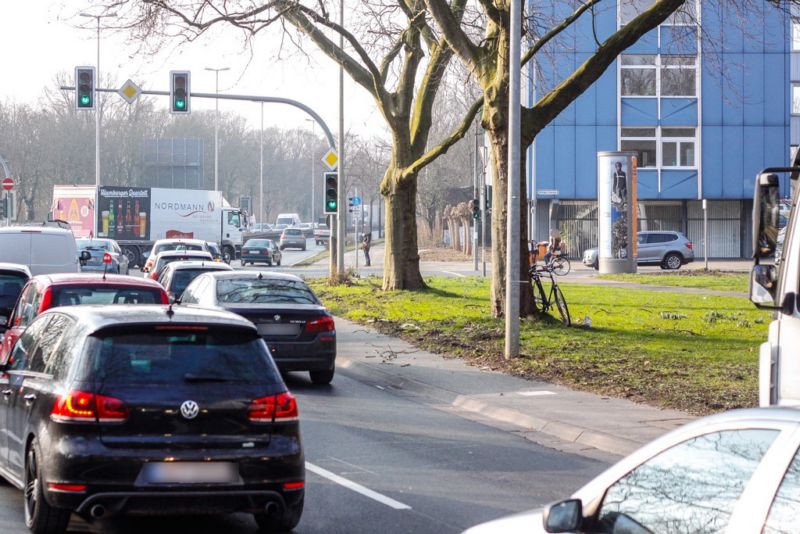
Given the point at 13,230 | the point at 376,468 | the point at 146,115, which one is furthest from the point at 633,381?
the point at 146,115

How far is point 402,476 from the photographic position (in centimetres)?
970

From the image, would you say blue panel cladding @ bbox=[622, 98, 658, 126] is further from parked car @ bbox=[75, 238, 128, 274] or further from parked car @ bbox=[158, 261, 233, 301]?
parked car @ bbox=[158, 261, 233, 301]

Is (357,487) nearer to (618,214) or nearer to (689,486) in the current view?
(689,486)

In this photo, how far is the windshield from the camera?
51.7ft

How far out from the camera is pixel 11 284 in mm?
17062

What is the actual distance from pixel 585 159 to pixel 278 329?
147ft

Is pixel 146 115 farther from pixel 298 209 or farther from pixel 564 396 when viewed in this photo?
pixel 564 396

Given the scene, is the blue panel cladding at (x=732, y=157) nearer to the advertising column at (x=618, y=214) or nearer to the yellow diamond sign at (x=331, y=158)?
the advertising column at (x=618, y=214)

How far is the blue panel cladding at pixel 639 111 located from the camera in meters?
58.6

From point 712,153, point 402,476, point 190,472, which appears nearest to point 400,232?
point 402,476

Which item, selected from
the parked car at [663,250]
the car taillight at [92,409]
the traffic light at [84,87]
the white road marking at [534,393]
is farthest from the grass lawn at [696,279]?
the car taillight at [92,409]

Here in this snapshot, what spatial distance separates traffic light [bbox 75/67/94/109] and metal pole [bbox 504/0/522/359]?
1409 centimetres

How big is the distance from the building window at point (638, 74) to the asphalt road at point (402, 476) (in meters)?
46.7

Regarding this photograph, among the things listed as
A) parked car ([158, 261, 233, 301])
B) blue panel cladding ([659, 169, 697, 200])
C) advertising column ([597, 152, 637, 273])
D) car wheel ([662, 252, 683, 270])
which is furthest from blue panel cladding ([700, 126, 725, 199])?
parked car ([158, 261, 233, 301])
